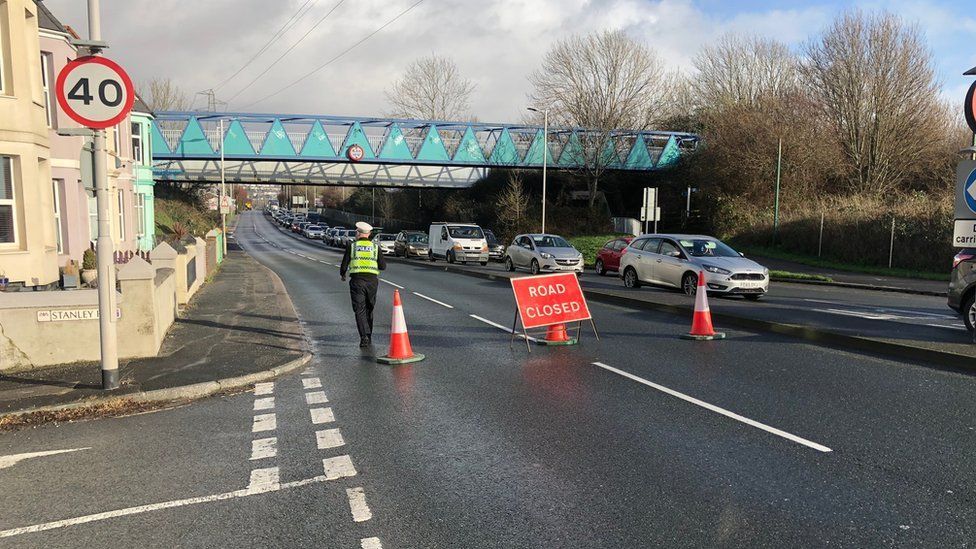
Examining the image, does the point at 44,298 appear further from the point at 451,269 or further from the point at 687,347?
the point at 451,269

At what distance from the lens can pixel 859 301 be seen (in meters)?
16.4

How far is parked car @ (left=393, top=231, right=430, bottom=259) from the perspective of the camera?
38.5 meters

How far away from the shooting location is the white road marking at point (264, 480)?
4.71 m

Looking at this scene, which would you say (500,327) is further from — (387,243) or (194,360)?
(387,243)

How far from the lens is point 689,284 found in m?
16.8

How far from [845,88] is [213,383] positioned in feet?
128

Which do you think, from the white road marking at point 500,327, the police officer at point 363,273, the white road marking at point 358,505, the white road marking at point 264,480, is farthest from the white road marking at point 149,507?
the white road marking at point 500,327

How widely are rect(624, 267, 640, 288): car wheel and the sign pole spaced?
46.7ft

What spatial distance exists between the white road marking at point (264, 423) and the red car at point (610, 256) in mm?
19585

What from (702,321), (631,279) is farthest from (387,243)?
(702,321)

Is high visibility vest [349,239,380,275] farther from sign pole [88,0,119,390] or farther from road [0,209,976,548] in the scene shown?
sign pole [88,0,119,390]

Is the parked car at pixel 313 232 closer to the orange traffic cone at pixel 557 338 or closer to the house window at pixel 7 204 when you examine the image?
the house window at pixel 7 204

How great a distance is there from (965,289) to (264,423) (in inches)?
406

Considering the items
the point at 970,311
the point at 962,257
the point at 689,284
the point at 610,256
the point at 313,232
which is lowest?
the point at 313,232
